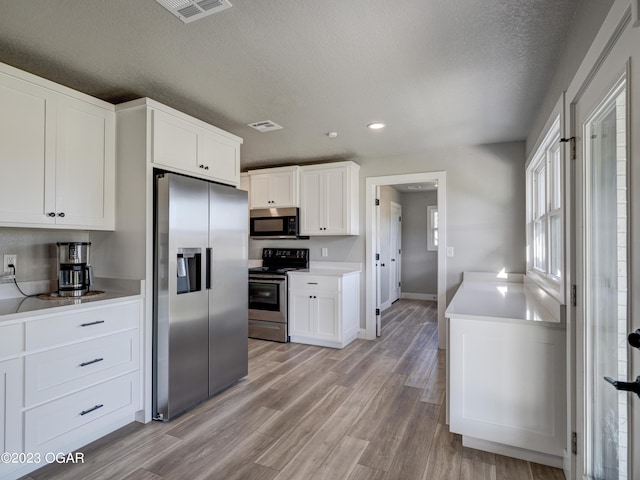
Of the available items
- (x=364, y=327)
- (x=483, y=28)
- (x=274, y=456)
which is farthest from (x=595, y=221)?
Answer: (x=364, y=327)

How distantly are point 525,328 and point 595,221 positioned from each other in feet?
2.44

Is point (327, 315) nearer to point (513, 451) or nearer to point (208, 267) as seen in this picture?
point (208, 267)

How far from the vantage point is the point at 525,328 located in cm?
198

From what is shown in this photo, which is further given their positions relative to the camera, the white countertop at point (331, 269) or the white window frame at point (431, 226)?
the white window frame at point (431, 226)

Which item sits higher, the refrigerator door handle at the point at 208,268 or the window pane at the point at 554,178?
the window pane at the point at 554,178

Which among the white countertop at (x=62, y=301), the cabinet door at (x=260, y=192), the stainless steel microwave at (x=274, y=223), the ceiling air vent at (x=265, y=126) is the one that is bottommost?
the white countertop at (x=62, y=301)

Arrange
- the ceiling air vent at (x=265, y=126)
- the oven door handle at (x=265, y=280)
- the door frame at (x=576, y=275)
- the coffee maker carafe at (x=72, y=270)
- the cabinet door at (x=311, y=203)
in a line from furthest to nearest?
the cabinet door at (x=311, y=203) → the oven door handle at (x=265, y=280) → the ceiling air vent at (x=265, y=126) → the coffee maker carafe at (x=72, y=270) → the door frame at (x=576, y=275)

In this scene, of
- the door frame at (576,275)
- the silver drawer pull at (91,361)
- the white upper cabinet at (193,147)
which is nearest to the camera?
the door frame at (576,275)

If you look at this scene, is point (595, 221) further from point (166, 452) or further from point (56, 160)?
point (56, 160)

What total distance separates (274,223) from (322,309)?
1.35m

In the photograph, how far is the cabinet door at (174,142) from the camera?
8.23ft

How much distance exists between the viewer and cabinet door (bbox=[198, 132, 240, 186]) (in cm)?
292

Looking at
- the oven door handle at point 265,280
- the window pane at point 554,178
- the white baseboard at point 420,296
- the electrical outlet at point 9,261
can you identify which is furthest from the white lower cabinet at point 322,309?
the white baseboard at point 420,296

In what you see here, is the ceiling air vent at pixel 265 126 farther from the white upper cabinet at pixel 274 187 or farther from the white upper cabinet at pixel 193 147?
the white upper cabinet at pixel 274 187
